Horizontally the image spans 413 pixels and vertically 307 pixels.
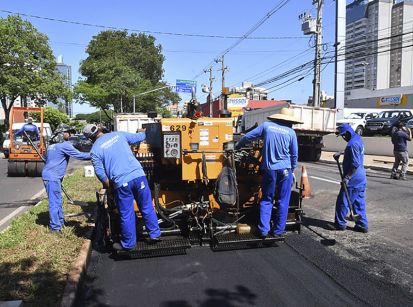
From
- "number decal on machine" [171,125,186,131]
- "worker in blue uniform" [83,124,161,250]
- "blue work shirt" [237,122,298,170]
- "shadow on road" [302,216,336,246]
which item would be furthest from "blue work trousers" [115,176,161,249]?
"shadow on road" [302,216,336,246]

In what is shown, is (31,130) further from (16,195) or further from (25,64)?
(25,64)

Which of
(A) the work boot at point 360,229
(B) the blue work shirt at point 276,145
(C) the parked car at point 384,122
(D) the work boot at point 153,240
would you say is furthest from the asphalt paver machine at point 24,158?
(C) the parked car at point 384,122

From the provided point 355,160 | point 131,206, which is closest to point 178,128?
point 131,206

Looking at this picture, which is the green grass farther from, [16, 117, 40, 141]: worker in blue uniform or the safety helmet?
[16, 117, 40, 141]: worker in blue uniform

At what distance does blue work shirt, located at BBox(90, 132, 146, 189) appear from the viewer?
548cm

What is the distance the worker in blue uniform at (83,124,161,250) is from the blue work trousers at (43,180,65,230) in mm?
1491

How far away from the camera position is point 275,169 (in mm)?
6059

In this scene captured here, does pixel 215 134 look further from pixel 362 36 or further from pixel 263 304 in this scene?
pixel 362 36

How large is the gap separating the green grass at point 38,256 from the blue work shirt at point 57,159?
2.74 ft

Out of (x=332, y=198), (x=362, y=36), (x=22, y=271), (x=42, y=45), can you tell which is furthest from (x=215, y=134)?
(x=42, y=45)

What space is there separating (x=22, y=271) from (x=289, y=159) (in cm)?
366

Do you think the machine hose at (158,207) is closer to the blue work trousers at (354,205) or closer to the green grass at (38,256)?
the green grass at (38,256)

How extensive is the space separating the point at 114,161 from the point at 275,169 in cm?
215

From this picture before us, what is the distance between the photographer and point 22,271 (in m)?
5.01
